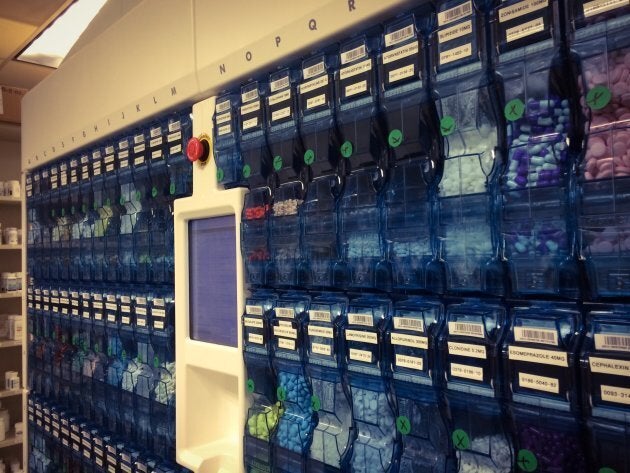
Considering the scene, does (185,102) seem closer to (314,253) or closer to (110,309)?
(314,253)

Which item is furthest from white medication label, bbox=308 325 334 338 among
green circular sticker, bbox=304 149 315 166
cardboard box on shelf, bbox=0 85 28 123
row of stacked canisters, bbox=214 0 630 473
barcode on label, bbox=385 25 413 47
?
cardboard box on shelf, bbox=0 85 28 123

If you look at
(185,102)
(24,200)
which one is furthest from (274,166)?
(24,200)

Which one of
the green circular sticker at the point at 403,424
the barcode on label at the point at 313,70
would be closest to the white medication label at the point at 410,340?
the green circular sticker at the point at 403,424

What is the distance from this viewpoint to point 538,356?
80 cm

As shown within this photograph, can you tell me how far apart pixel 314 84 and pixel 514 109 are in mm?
476

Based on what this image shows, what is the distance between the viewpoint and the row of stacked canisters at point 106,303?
67.2 inches

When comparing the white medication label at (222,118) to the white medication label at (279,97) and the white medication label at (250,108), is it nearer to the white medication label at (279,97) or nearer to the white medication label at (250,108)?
the white medication label at (250,108)

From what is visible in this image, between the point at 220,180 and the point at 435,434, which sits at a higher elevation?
the point at 220,180

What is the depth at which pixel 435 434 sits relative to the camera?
0.95m

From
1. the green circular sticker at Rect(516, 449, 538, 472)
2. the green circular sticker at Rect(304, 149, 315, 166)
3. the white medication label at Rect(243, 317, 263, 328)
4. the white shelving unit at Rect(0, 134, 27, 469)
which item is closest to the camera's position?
the green circular sticker at Rect(516, 449, 538, 472)

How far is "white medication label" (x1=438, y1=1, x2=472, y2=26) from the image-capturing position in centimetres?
90

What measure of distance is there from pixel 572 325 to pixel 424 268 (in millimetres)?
277

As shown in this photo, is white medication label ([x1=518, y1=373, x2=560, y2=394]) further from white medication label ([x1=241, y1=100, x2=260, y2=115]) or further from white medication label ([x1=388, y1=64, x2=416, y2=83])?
white medication label ([x1=241, y1=100, x2=260, y2=115])

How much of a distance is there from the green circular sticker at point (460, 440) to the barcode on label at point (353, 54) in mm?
762
